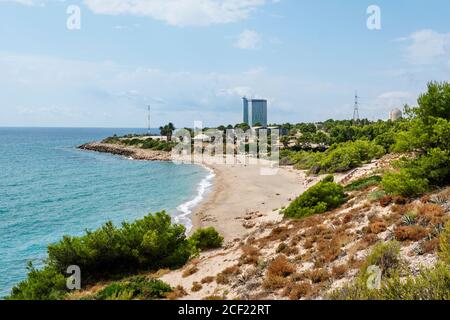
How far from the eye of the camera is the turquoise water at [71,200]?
28922 mm

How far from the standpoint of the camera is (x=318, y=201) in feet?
77.7

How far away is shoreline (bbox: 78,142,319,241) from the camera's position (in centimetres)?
3153

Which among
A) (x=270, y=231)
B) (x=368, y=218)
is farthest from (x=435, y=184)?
(x=270, y=231)

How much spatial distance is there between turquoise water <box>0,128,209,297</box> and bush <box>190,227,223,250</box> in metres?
10.8

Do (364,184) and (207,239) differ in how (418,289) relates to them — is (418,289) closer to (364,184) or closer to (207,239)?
(207,239)

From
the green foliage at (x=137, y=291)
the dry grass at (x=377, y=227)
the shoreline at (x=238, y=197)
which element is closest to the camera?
the green foliage at (x=137, y=291)

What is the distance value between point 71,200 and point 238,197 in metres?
20.8

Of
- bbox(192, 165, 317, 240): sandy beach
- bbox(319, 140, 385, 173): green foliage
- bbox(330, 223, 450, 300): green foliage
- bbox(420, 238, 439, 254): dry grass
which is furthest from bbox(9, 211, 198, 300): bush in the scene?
bbox(319, 140, 385, 173): green foliage

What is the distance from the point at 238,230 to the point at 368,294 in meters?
20.3

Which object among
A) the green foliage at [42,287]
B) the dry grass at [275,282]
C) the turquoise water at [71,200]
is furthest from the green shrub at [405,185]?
the turquoise water at [71,200]

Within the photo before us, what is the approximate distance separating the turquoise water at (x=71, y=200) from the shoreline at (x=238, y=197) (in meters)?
1.22

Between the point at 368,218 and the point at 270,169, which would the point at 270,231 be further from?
the point at 270,169

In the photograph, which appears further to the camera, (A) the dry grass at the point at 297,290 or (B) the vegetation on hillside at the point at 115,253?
(B) the vegetation on hillside at the point at 115,253

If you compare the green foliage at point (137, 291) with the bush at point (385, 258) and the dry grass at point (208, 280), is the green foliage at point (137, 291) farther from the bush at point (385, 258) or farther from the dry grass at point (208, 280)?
the bush at point (385, 258)
